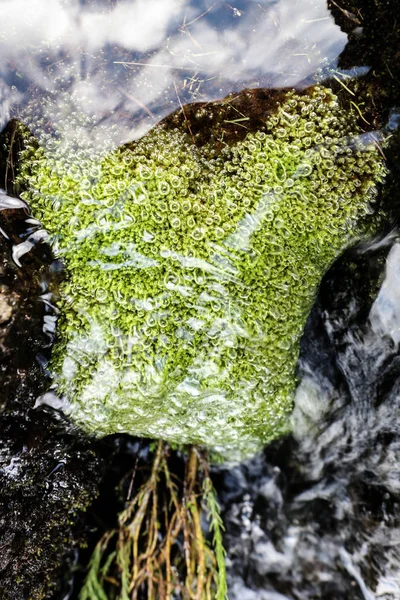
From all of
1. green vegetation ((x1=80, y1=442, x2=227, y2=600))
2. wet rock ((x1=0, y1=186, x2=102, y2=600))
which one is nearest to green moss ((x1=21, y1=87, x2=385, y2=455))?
wet rock ((x1=0, y1=186, x2=102, y2=600))

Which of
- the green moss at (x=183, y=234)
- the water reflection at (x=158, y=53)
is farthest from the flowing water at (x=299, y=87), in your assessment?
the green moss at (x=183, y=234)

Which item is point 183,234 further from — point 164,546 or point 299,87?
point 164,546

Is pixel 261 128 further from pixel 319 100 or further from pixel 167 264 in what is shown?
pixel 167 264

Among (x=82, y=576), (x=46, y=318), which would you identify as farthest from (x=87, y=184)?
(x=82, y=576)

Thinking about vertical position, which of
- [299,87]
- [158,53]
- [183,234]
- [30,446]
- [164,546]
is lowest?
[164,546]

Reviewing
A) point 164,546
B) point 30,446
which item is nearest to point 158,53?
point 30,446
